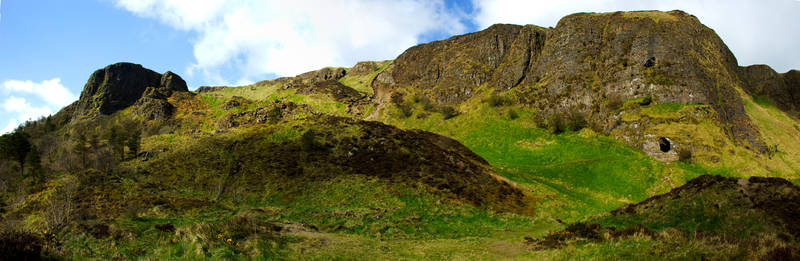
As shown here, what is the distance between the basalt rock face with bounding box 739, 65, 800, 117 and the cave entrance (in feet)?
252

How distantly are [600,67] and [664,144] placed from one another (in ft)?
119

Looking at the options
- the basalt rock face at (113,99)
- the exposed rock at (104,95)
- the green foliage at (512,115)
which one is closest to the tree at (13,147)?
the green foliage at (512,115)

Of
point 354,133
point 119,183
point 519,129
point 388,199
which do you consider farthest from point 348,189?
point 519,129

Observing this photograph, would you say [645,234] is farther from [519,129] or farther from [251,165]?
[519,129]

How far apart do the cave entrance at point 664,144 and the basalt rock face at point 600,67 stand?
11.5 meters

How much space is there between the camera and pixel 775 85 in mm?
109438

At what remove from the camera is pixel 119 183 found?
35.5 metres

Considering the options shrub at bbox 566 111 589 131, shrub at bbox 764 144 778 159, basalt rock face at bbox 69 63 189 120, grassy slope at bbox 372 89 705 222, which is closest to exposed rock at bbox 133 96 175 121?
basalt rock face at bbox 69 63 189 120

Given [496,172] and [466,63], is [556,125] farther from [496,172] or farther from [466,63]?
[466,63]

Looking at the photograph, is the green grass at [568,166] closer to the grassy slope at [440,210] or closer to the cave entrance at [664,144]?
the grassy slope at [440,210]

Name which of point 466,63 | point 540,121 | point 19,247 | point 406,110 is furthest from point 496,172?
point 466,63

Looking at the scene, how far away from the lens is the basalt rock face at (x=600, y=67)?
236ft

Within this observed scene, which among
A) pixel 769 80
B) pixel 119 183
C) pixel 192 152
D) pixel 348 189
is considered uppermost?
pixel 769 80

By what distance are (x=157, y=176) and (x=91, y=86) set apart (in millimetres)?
216097
